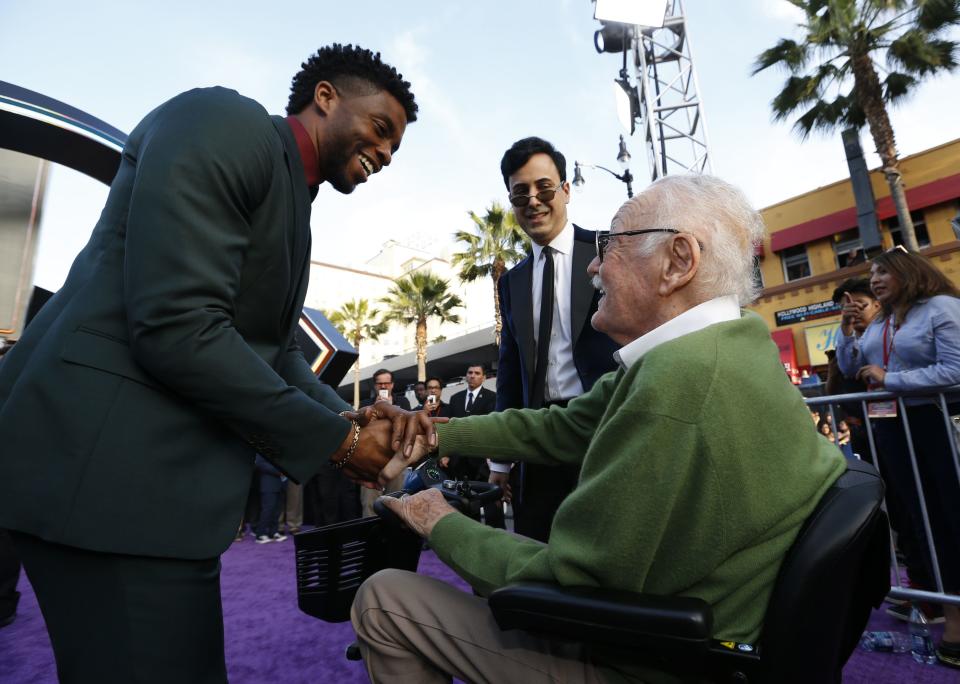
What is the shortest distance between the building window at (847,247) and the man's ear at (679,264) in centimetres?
1929

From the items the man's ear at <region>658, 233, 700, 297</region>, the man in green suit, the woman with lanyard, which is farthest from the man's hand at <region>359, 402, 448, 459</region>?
the woman with lanyard

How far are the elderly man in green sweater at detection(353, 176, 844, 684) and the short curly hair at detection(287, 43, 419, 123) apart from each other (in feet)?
3.06

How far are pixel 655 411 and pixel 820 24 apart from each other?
17.8 metres

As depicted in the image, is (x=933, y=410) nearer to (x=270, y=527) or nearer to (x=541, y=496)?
(x=541, y=496)

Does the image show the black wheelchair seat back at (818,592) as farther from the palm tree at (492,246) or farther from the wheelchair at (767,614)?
the palm tree at (492,246)

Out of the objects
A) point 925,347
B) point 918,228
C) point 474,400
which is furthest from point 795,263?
point 925,347

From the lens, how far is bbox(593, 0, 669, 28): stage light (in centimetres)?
996

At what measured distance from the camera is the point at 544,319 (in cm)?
236

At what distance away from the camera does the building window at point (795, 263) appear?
18.8 m

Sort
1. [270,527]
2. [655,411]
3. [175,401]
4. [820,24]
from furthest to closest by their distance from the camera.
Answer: [820,24], [270,527], [175,401], [655,411]

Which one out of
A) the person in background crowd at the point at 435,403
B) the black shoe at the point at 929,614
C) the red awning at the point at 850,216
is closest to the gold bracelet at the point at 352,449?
the black shoe at the point at 929,614

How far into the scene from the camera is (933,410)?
3.03m

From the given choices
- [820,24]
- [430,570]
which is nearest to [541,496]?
[430,570]

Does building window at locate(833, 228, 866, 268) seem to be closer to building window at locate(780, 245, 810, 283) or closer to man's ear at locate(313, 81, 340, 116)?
building window at locate(780, 245, 810, 283)
